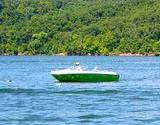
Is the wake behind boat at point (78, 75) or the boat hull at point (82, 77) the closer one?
the wake behind boat at point (78, 75)

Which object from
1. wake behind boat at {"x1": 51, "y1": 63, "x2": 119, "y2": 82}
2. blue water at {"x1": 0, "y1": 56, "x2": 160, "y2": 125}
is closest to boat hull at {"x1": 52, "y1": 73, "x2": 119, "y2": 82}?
wake behind boat at {"x1": 51, "y1": 63, "x2": 119, "y2": 82}

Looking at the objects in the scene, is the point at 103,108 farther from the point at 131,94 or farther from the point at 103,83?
the point at 103,83

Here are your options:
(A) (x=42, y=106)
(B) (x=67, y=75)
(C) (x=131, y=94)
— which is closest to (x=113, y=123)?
(A) (x=42, y=106)

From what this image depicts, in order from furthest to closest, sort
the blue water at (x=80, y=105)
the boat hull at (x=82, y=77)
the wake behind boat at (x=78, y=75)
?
the boat hull at (x=82, y=77), the wake behind boat at (x=78, y=75), the blue water at (x=80, y=105)

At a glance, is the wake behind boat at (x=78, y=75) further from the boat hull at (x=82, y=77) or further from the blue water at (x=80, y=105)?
the blue water at (x=80, y=105)

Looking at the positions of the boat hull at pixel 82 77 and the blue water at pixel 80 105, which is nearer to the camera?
the blue water at pixel 80 105

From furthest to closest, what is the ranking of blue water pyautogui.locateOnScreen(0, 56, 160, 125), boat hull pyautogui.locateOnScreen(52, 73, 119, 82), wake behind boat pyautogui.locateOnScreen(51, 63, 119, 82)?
boat hull pyautogui.locateOnScreen(52, 73, 119, 82) → wake behind boat pyautogui.locateOnScreen(51, 63, 119, 82) → blue water pyautogui.locateOnScreen(0, 56, 160, 125)

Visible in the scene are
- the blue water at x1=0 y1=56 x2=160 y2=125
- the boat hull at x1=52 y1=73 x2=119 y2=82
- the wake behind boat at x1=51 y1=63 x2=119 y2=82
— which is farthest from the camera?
the boat hull at x1=52 y1=73 x2=119 y2=82

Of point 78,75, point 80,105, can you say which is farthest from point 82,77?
point 80,105

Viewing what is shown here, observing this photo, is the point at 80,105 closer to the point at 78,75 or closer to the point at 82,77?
the point at 78,75

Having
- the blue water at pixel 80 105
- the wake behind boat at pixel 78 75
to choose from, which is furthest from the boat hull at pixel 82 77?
the blue water at pixel 80 105

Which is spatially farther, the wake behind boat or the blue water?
the wake behind boat

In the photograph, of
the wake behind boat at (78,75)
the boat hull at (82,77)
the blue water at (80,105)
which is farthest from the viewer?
the boat hull at (82,77)

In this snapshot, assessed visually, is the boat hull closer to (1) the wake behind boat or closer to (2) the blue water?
(1) the wake behind boat
